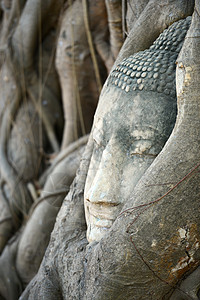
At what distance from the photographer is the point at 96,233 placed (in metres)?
1.33

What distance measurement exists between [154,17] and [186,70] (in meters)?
0.40

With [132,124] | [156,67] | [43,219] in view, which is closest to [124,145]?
[132,124]

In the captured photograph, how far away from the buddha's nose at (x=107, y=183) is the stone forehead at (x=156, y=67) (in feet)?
0.66

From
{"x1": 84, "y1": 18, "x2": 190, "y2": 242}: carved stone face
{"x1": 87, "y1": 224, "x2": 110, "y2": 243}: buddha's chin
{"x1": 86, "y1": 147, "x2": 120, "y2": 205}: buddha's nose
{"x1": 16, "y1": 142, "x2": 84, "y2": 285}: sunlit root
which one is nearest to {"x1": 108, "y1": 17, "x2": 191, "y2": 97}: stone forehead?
{"x1": 84, "y1": 18, "x2": 190, "y2": 242}: carved stone face

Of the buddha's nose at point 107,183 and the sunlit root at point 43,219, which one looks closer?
the buddha's nose at point 107,183

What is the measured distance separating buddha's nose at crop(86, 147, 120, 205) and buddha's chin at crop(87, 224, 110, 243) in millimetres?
90

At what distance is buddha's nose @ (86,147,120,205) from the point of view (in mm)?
1267

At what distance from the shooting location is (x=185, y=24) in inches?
52.1

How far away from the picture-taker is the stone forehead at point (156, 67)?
49.4 inches

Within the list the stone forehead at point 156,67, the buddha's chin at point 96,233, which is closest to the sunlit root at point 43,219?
the buddha's chin at point 96,233

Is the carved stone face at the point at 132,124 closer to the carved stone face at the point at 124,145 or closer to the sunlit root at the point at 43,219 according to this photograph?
the carved stone face at the point at 124,145

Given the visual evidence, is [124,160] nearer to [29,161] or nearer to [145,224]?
[145,224]

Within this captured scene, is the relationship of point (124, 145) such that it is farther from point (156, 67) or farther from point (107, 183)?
point (156, 67)

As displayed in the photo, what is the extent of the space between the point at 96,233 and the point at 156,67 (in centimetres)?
50
